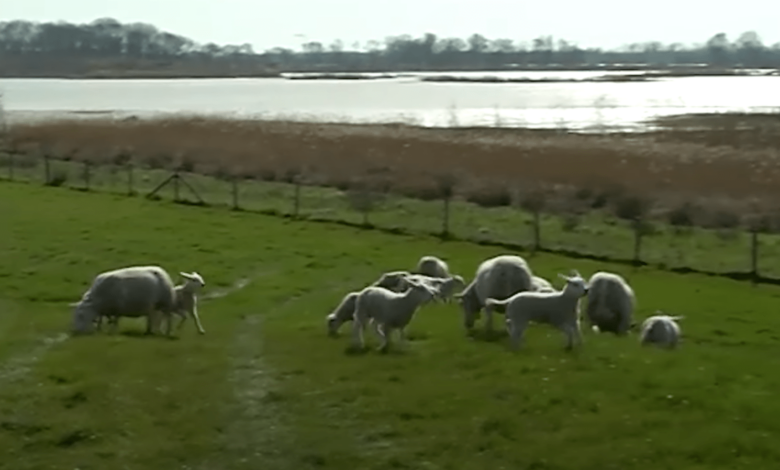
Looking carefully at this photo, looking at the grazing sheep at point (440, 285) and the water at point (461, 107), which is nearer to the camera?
the grazing sheep at point (440, 285)

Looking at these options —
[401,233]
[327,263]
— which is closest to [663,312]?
[327,263]

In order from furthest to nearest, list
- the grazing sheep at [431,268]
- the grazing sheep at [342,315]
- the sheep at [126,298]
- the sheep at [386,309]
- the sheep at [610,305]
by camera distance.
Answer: the grazing sheep at [431,268]
the sheep at [610,305]
the sheep at [126,298]
the grazing sheep at [342,315]
the sheep at [386,309]

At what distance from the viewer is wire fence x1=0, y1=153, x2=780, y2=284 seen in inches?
1219

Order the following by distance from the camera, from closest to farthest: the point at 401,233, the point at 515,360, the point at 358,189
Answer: the point at 515,360
the point at 401,233
the point at 358,189

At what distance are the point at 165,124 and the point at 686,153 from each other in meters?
31.6

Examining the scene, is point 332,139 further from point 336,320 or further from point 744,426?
point 744,426

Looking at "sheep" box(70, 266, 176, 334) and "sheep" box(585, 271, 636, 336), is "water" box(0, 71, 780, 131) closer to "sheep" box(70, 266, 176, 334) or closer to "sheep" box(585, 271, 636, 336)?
"sheep" box(585, 271, 636, 336)

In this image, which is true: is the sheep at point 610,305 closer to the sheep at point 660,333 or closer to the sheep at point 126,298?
the sheep at point 660,333

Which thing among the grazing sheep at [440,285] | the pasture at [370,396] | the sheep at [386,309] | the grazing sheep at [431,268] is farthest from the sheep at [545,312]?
the grazing sheep at [431,268]

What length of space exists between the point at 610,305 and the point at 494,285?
87.6 inches

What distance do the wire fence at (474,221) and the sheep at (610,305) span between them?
8.63 metres

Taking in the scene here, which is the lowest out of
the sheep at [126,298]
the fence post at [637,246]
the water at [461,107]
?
the fence post at [637,246]

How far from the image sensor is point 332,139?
193ft

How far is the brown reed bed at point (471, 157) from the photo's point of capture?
40.5 m
